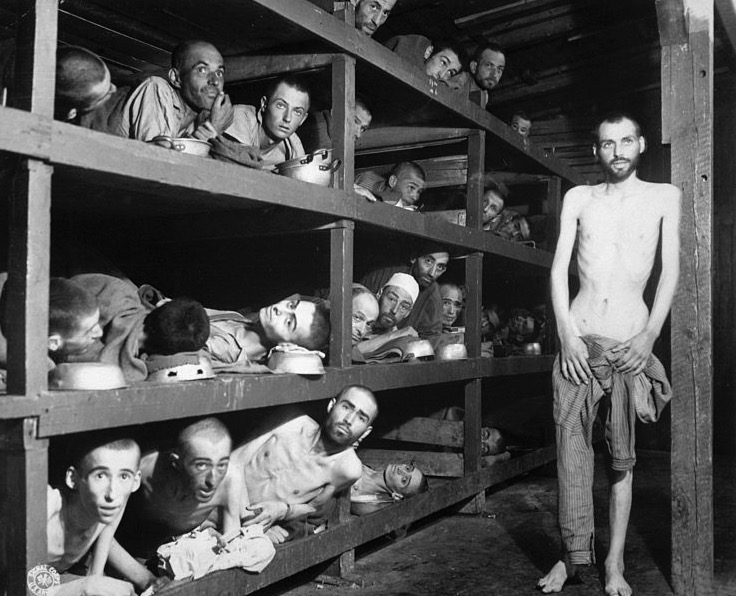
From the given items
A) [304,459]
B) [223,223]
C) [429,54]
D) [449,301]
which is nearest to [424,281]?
[449,301]

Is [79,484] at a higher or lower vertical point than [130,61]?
lower

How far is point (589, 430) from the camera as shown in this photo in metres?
3.93

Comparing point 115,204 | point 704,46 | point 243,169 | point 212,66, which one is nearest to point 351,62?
point 212,66

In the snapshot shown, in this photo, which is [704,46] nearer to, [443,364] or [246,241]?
[443,364]

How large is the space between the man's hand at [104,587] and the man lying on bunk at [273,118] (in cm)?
241

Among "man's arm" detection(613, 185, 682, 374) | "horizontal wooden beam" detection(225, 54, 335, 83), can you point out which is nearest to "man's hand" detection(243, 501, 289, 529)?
"man's arm" detection(613, 185, 682, 374)

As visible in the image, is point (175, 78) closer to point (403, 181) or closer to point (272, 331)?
point (272, 331)

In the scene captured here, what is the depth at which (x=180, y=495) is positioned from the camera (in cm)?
348

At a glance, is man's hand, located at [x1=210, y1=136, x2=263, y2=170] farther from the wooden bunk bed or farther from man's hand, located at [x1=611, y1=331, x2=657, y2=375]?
man's hand, located at [x1=611, y1=331, x2=657, y2=375]

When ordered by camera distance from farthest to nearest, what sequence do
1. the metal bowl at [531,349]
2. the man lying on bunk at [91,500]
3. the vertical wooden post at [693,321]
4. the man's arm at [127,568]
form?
the metal bowl at [531,349] → the vertical wooden post at [693,321] → the man's arm at [127,568] → the man lying on bunk at [91,500]

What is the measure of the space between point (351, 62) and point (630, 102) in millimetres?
6433

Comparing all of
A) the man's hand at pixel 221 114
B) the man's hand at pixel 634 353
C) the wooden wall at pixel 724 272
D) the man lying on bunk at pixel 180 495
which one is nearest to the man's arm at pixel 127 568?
the man lying on bunk at pixel 180 495

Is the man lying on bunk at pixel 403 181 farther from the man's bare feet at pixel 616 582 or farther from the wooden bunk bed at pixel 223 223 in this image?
the man's bare feet at pixel 616 582

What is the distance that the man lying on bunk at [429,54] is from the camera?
5820 mm
